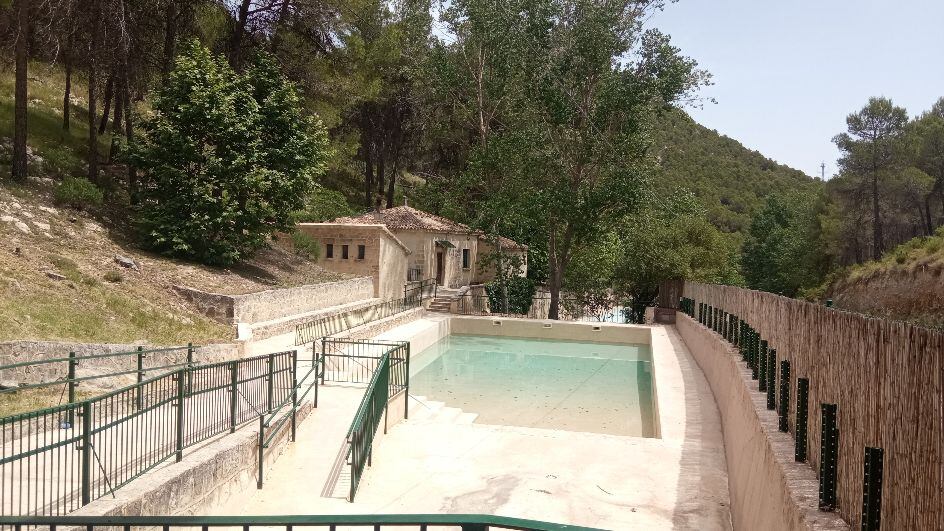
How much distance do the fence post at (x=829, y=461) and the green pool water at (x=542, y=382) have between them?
32.8 ft

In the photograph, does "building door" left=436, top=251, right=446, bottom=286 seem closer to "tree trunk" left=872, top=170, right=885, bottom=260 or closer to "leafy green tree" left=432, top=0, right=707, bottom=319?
"leafy green tree" left=432, top=0, right=707, bottom=319

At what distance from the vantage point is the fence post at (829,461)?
14.5ft

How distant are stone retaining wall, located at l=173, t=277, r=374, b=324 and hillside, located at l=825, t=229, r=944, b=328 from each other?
19.0 meters

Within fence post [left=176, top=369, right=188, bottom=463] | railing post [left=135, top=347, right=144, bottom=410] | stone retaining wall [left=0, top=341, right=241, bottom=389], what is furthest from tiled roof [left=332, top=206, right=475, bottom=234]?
fence post [left=176, top=369, right=188, bottom=463]

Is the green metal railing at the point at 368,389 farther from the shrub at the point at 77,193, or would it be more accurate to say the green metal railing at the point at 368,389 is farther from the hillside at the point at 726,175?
the hillside at the point at 726,175

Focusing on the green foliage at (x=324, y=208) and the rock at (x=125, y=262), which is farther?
the green foliage at (x=324, y=208)

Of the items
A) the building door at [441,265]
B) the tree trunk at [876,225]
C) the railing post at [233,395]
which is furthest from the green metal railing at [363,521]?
the tree trunk at [876,225]

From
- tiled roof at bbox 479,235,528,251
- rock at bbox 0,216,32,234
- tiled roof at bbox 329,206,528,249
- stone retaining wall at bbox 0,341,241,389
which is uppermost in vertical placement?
tiled roof at bbox 329,206,528,249

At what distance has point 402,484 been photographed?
9562mm

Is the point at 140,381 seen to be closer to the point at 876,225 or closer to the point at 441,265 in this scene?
the point at 441,265

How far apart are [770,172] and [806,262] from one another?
188ft

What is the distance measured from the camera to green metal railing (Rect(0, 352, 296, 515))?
6043mm

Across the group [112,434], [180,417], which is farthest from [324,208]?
[112,434]

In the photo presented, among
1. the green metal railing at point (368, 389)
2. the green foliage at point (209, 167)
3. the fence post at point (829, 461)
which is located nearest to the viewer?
the fence post at point (829, 461)
